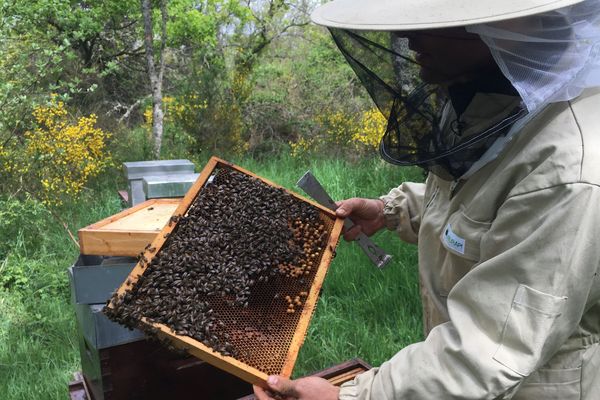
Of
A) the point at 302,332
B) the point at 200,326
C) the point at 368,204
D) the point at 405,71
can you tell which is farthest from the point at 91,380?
the point at 405,71

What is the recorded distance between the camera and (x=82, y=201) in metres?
6.89

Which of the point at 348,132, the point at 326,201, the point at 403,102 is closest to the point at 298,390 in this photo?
the point at 403,102

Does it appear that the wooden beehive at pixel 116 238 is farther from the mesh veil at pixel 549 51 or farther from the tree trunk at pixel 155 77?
the tree trunk at pixel 155 77

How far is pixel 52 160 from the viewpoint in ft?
22.0

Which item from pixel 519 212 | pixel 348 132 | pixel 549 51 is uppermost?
pixel 549 51

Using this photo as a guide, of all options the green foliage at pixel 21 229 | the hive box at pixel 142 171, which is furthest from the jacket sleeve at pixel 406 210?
the green foliage at pixel 21 229

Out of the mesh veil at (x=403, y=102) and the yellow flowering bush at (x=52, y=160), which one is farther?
the yellow flowering bush at (x=52, y=160)

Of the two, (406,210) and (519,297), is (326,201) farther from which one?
(519,297)

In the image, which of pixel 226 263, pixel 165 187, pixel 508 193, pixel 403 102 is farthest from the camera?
pixel 165 187

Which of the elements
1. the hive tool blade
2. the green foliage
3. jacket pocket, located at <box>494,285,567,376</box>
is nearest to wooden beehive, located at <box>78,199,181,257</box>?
the hive tool blade

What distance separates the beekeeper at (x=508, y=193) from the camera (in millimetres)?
1279

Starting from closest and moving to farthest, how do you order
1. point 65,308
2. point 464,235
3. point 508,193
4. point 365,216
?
point 508,193, point 464,235, point 365,216, point 65,308

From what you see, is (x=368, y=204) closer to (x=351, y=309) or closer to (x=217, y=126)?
(x=351, y=309)

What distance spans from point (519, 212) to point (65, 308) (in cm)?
421
